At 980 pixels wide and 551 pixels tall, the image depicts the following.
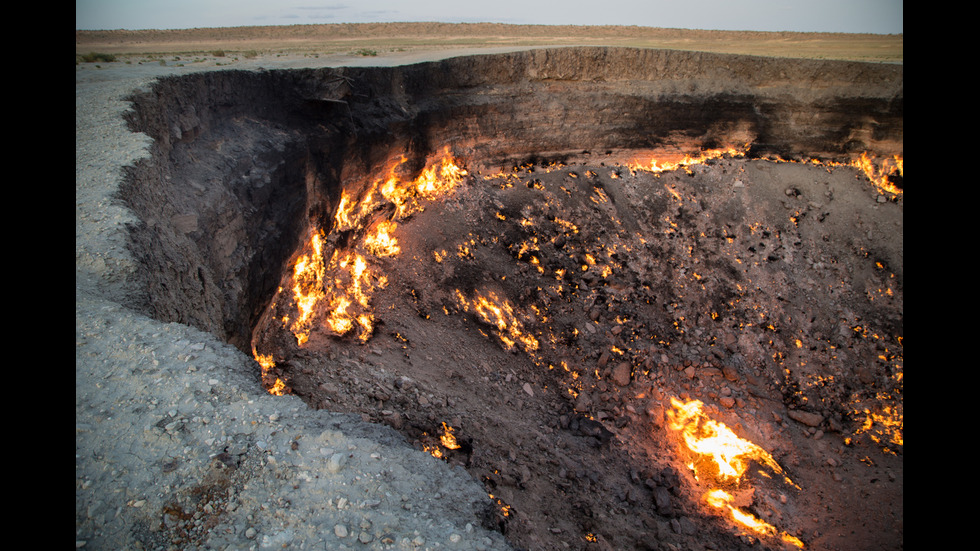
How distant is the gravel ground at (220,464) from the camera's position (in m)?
2.59

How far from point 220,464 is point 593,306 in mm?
7758

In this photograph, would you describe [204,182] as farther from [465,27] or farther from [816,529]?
[465,27]

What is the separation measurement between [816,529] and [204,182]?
1009 centimetres

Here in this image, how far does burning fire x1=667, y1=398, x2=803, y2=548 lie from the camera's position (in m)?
6.69

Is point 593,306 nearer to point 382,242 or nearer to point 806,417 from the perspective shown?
point 806,417

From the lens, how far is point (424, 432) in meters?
5.75

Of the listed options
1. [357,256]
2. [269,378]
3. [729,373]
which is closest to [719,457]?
[729,373]

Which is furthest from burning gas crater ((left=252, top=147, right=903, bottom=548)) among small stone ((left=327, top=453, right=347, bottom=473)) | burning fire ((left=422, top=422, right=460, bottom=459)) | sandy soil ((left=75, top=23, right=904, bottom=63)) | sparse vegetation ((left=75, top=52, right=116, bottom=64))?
sandy soil ((left=75, top=23, right=904, bottom=63))

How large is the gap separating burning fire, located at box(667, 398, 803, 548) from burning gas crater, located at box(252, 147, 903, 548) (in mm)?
31

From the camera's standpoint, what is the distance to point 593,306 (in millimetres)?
9602

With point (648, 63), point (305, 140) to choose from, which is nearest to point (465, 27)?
point (648, 63)

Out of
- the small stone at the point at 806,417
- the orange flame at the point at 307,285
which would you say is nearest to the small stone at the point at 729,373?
the small stone at the point at 806,417

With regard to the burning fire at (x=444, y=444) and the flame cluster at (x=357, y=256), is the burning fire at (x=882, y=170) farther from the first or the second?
the burning fire at (x=444, y=444)

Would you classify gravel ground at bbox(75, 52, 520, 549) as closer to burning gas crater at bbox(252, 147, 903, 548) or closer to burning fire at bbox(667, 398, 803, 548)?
burning gas crater at bbox(252, 147, 903, 548)
